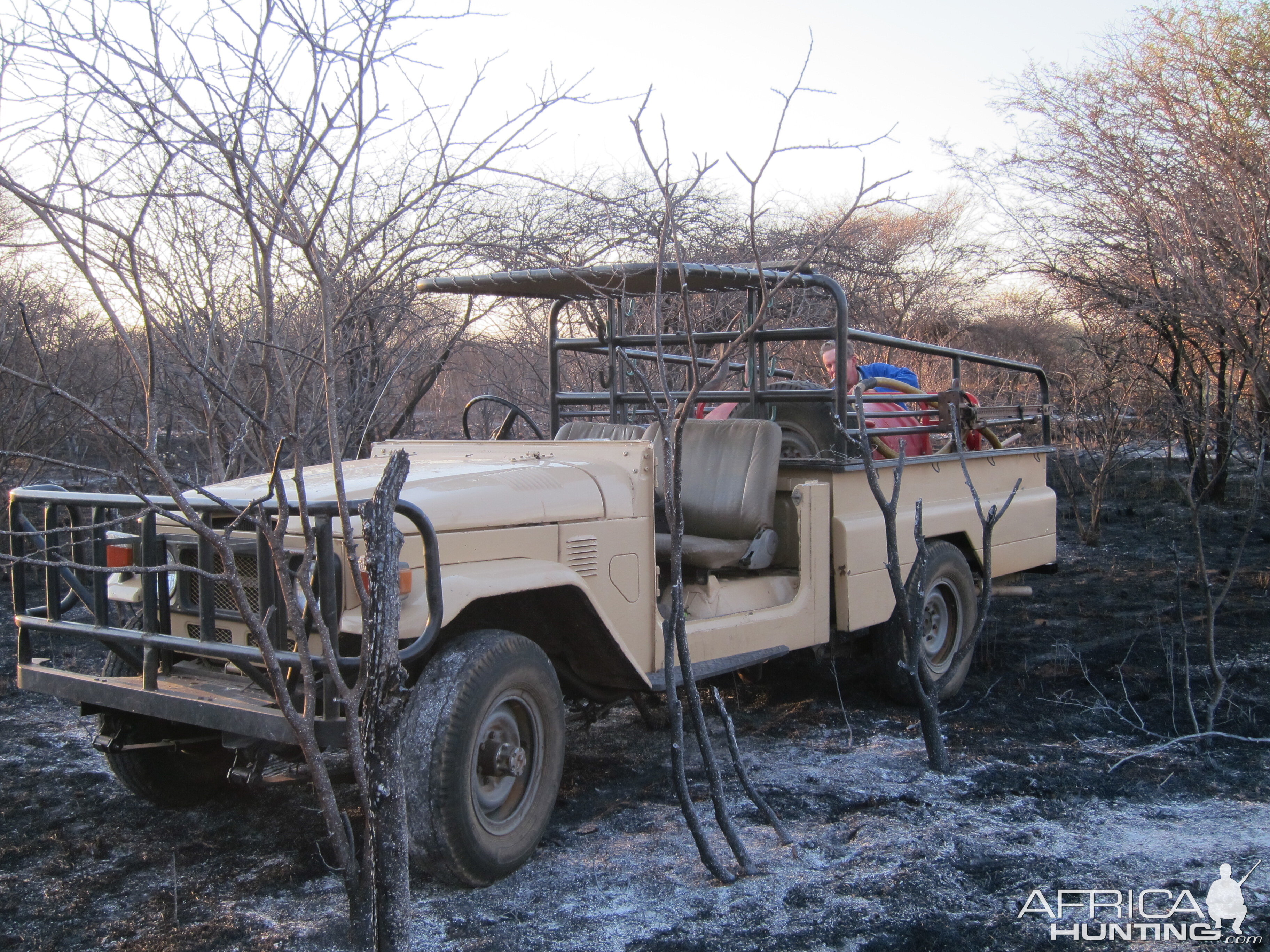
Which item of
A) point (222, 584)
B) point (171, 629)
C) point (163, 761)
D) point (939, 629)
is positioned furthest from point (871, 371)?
point (163, 761)

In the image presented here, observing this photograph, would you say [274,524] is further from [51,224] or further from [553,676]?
[51,224]

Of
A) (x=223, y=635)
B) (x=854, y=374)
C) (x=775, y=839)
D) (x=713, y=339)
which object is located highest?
(x=713, y=339)

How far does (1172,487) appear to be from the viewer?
45.5ft

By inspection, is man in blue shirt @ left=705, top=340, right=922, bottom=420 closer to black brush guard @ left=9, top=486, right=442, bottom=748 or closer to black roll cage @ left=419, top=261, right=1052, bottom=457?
black roll cage @ left=419, top=261, right=1052, bottom=457

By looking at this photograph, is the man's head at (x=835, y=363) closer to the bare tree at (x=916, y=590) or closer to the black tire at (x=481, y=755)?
the bare tree at (x=916, y=590)

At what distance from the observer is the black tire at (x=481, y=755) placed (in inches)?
116

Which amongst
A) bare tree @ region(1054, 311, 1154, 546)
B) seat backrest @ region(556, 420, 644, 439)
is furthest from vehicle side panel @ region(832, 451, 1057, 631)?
bare tree @ region(1054, 311, 1154, 546)

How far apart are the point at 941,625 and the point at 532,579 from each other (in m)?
3.05

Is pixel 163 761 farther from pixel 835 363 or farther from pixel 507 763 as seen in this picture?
pixel 835 363

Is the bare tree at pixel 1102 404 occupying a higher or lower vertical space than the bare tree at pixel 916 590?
higher

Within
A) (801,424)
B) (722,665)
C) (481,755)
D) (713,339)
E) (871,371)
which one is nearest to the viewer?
(481,755)

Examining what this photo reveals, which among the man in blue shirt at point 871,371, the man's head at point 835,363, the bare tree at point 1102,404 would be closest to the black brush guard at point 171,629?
the man's head at point 835,363

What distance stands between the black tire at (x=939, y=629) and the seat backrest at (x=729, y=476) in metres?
1.04

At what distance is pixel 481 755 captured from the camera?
3172 mm
